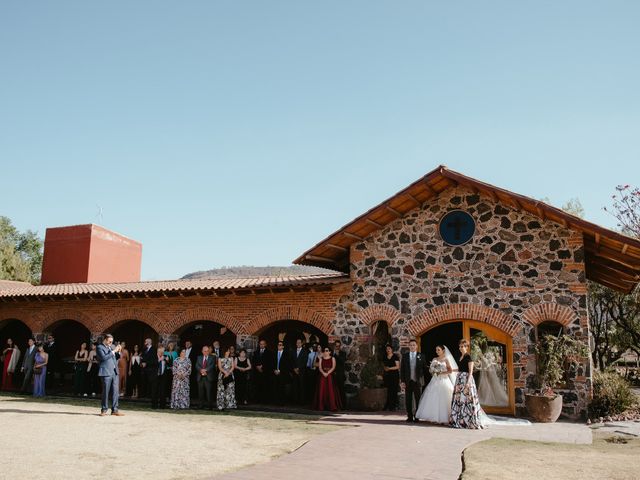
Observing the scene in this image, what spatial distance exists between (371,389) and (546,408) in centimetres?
377

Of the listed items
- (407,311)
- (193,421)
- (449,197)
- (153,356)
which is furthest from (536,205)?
(153,356)

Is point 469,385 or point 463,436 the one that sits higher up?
point 469,385

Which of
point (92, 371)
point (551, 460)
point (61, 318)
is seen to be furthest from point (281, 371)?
point (61, 318)

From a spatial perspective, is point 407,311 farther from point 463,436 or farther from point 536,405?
point 463,436

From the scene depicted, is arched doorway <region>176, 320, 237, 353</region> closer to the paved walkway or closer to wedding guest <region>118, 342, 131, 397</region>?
wedding guest <region>118, 342, 131, 397</region>

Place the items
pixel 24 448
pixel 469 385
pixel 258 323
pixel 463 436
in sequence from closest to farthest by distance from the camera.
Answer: pixel 24 448 < pixel 463 436 < pixel 469 385 < pixel 258 323

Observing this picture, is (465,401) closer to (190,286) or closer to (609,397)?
(609,397)

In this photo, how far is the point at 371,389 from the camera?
1266 cm

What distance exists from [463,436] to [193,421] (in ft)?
16.9

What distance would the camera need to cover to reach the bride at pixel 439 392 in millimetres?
10703

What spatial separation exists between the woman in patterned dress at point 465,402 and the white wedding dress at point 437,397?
0.89 feet

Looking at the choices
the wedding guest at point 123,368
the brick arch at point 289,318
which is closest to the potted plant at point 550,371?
the brick arch at point 289,318

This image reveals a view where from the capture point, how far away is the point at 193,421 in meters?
10.7

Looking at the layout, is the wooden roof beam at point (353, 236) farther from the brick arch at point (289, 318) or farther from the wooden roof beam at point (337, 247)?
the brick arch at point (289, 318)
